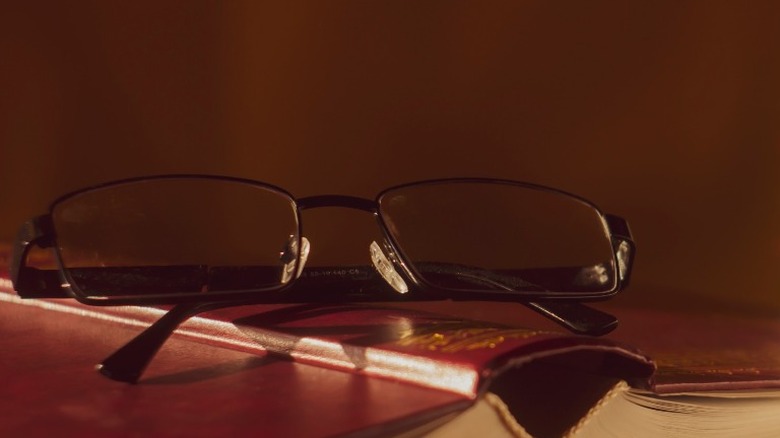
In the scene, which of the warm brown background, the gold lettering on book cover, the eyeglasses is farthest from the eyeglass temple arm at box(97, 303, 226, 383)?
the warm brown background

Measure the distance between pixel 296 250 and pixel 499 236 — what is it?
276mm

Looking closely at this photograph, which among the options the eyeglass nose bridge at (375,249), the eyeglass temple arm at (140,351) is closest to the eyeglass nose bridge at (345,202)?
the eyeglass nose bridge at (375,249)

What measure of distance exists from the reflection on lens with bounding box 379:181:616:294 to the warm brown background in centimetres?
11

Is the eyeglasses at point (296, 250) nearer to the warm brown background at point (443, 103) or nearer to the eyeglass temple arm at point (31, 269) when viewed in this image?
the eyeglass temple arm at point (31, 269)

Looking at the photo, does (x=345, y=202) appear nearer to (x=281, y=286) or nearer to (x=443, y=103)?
(x=281, y=286)

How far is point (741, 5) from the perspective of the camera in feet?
2.45

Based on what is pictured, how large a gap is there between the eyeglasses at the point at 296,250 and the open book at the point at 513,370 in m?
0.02

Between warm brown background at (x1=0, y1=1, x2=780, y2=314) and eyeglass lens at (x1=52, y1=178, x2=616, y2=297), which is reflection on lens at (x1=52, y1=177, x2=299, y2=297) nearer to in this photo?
eyeglass lens at (x1=52, y1=178, x2=616, y2=297)

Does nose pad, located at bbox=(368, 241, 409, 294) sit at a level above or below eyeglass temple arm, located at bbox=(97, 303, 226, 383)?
above

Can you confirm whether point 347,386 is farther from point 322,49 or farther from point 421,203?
point 322,49

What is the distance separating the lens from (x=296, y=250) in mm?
479

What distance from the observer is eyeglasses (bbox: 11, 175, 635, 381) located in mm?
429

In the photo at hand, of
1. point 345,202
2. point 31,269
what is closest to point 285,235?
point 345,202

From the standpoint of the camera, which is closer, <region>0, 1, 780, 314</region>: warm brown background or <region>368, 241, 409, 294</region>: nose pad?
<region>368, 241, 409, 294</region>: nose pad
